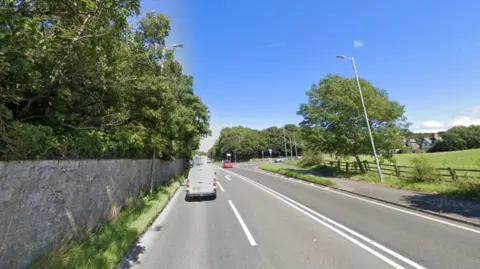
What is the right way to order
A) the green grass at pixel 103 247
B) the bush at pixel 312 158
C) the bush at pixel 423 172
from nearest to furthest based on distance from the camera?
the green grass at pixel 103 247 → the bush at pixel 423 172 → the bush at pixel 312 158

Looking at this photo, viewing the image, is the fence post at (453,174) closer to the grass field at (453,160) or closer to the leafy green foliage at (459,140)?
the grass field at (453,160)

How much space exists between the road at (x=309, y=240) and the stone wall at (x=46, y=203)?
1606 millimetres

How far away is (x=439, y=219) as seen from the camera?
726 centimetres

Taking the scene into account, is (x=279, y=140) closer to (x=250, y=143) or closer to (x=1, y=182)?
(x=250, y=143)

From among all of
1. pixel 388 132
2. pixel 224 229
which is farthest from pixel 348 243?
pixel 388 132

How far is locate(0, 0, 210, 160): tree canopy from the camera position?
3561 millimetres

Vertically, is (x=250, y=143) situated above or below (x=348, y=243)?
above

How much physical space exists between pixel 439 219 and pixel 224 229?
21.6ft

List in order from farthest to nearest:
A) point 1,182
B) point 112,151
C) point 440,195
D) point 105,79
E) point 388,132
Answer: point 388,132
point 440,195
point 112,151
point 105,79
point 1,182

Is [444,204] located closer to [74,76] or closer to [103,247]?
[103,247]

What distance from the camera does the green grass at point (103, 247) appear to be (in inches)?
171

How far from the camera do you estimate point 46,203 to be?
450cm

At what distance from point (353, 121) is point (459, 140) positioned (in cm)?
8980

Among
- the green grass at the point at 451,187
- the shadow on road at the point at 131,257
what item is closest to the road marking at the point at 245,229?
the shadow on road at the point at 131,257
